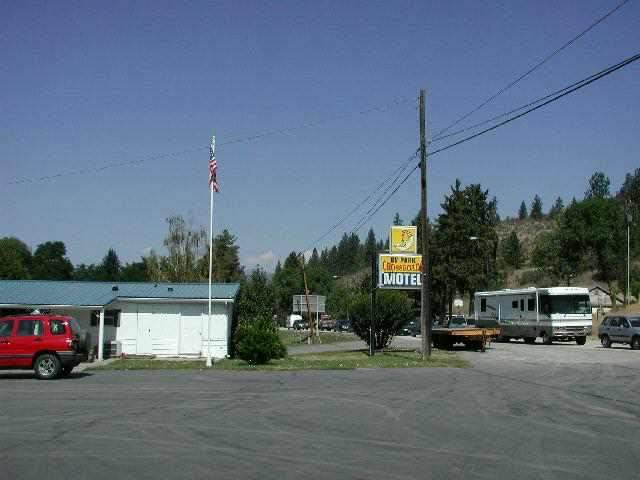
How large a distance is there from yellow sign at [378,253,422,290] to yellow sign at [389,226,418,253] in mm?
434

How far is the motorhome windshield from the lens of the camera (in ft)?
139

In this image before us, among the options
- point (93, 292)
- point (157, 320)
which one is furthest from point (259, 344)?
point (93, 292)

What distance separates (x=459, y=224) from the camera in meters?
79.8

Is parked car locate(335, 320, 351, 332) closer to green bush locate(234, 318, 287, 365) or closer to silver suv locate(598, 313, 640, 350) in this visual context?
silver suv locate(598, 313, 640, 350)

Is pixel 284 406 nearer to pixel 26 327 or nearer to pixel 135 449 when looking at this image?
pixel 135 449

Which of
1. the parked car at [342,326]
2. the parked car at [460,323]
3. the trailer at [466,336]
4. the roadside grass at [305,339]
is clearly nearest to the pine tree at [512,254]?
the parked car at [342,326]

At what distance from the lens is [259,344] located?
26797 millimetres

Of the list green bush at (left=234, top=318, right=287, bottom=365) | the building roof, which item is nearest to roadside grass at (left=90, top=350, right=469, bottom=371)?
green bush at (left=234, top=318, right=287, bottom=365)

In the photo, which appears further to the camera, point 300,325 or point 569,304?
point 300,325

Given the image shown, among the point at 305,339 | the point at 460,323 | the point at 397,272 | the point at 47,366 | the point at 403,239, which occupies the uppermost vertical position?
the point at 403,239

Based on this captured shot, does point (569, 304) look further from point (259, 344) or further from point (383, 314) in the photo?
point (259, 344)

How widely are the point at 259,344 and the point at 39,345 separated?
26.5 feet

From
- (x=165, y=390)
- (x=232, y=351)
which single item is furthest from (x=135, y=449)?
(x=232, y=351)

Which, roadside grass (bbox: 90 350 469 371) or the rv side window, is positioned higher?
the rv side window
